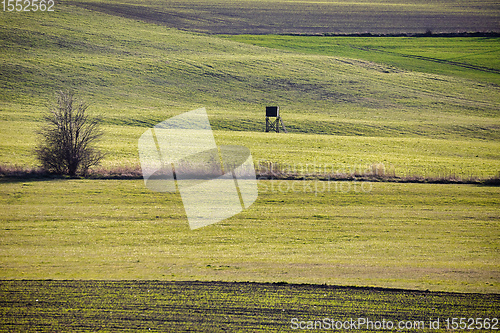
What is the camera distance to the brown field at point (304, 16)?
7488 centimetres

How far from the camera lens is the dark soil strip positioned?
9234 millimetres

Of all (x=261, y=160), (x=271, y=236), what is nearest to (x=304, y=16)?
(x=261, y=160)

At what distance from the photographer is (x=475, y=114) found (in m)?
47.1

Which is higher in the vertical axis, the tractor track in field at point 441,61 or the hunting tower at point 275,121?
the tractor track in field at point 441,61

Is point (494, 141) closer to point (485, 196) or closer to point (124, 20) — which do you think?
point (485, 196)

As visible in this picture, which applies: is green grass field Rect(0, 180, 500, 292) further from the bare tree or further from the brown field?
the brown field

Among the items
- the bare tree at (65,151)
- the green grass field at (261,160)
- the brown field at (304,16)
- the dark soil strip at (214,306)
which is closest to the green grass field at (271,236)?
the green grass field at (261,160)

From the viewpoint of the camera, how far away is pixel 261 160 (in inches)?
1031

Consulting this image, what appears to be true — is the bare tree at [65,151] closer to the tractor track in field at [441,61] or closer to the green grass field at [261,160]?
the green grass field at [261,160]

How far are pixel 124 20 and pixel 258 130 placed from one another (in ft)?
132

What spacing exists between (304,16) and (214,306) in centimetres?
8247

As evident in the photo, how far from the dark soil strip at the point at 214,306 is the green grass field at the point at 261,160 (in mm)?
60

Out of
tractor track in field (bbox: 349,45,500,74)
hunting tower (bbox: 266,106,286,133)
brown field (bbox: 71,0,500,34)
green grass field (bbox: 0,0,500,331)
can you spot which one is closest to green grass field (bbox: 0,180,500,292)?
green grass field (bbox: 0,0,500,331)

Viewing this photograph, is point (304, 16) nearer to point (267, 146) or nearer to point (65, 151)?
point (267, 146)
